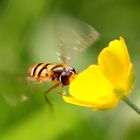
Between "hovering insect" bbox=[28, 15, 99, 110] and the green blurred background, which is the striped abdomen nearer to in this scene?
"hovering insect" bbox=[28, 15, 99, 110]

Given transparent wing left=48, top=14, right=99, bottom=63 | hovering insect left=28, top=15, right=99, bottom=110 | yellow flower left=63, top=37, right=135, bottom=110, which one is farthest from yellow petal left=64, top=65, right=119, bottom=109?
transparent wing left=48, top=14, right=99, bottom=63

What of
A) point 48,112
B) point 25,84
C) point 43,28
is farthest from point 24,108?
point 25,84

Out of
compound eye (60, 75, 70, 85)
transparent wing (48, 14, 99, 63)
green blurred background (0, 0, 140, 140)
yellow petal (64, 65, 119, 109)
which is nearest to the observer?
yellow petal (64, 65, 119, 109)

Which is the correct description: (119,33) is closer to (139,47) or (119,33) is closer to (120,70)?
(139,47)

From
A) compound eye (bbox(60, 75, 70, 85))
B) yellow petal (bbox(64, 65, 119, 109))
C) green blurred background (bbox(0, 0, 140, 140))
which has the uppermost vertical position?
yellow petal (bbox(64, 65, 119, 109))

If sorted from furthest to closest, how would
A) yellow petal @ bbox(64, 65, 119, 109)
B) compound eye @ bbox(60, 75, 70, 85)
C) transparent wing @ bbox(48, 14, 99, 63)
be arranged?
transparent wing @ bbox(48, 14, 99, 63), compound eye @ bbox(60, 75, 70, 85), yellow petal @ bbox(64, 65, 119, 109)

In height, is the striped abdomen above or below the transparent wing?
below

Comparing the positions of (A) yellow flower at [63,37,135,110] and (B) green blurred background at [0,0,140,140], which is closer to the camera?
(A) yellow flower at [63,37,135,110]
